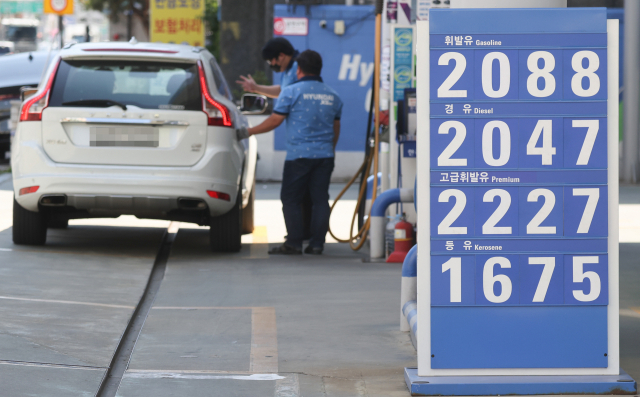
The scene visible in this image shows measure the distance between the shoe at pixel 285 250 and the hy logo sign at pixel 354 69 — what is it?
28.3 ft

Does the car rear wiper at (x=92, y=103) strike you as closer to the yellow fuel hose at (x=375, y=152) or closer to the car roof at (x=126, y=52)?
the car roof at (x=126, y=52)

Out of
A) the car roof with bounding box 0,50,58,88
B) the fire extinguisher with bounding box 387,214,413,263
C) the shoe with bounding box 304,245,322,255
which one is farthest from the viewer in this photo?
the car roof with bounding box 0,50,58,88

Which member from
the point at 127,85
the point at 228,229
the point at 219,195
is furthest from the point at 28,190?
the point at 228,229

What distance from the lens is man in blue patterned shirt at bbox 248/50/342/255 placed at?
8.21 m

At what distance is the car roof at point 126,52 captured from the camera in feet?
25.2

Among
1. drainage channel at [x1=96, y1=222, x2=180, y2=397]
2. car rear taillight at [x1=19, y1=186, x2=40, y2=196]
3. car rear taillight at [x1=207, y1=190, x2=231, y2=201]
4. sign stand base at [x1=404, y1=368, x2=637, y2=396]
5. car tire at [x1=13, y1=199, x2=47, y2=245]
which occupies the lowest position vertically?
drainage channel at [x1=96, y1=222, x2=180, y2=397]

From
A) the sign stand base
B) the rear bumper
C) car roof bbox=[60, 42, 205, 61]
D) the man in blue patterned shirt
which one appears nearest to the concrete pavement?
the sign stand base

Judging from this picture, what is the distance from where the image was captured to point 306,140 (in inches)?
325

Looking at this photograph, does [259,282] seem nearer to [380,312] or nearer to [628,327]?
[380,312]

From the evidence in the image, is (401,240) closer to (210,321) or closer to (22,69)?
(210,321)

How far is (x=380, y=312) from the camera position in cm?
589

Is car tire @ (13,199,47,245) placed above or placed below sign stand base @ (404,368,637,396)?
above

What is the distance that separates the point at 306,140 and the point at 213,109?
1.00 meters

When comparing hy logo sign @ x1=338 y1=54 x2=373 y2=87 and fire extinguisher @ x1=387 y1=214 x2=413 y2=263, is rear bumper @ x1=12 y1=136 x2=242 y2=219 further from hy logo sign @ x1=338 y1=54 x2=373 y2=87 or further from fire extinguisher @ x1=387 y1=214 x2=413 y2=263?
hy logo sign @ x1=338 y1=54 x2=373 y2=87
